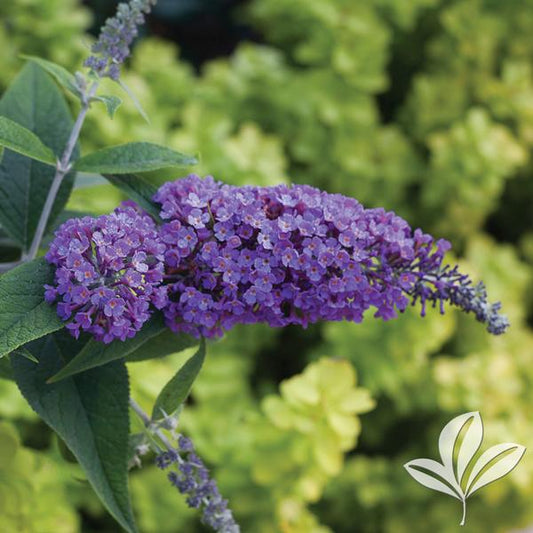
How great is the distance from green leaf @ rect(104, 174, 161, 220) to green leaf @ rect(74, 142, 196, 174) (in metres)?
0.04

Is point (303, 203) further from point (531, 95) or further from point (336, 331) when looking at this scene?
point (531, 95)

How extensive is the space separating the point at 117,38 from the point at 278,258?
11.3 inches

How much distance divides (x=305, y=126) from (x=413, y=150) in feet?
1.29

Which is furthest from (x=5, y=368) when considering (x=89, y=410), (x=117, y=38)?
(x=117, y=38)

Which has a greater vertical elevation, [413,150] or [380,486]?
[413,150]

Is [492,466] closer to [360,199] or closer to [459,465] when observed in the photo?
[459,465]

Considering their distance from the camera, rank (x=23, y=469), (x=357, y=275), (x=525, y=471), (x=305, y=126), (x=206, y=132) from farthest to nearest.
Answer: (x=305, y=126)
(x=206, y=132)
(x=525, y=471)
(x=23, y=469)
(x=357, y=275)

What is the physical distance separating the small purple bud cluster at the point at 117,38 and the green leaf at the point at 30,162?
15cm

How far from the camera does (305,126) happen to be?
2301 millimetres

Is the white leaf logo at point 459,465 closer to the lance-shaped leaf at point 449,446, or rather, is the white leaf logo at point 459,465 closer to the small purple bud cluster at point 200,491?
the lance-shaped leaf at point 449,446

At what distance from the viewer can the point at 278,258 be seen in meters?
0.74

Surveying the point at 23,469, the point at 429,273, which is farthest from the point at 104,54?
the point at 23,469

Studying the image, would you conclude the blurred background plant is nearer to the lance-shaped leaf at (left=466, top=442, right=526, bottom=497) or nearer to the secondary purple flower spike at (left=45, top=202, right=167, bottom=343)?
the lance-shaped leaf at (left=466, top=442, right=526, bottom=497)

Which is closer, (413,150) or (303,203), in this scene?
(303,203)
